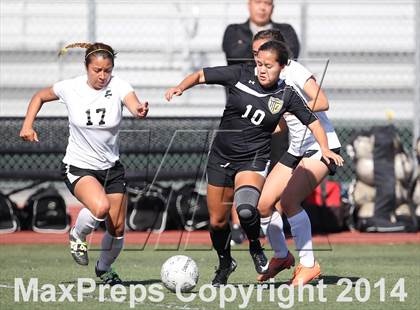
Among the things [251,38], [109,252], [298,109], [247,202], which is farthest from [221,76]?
[251,38]

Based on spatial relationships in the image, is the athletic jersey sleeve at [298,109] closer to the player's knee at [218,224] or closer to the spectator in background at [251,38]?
the player's knee at [218,224]

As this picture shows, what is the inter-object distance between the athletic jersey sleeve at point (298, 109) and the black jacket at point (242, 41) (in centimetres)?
340

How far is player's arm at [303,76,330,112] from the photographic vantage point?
8.47 m

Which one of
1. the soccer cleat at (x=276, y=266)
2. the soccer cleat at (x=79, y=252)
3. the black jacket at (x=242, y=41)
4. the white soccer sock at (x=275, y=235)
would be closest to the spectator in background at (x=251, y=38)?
the black jacket at (x=242, y=41)

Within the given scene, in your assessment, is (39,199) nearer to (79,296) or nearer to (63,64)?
(63,64)

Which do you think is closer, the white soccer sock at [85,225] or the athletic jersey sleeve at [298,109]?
the athletic jersey sleeve at [298,109]

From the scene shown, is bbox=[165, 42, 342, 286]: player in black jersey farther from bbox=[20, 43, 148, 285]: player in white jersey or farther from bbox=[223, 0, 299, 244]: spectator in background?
bbox=[223, 0, 299, 244]: spectator in background

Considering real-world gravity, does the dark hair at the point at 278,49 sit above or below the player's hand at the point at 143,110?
above

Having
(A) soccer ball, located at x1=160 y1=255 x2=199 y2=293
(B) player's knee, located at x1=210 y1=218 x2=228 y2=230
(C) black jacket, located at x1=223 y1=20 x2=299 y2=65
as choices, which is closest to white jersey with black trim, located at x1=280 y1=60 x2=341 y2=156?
(B) player's knee, located at x1=210 y1=218 x2=228 y2=230

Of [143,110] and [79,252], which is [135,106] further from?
[79,252]

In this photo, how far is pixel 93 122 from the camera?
8.66 metres

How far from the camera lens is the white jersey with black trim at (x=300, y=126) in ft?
28.3

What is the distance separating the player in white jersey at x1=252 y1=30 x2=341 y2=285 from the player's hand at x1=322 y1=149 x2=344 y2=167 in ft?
1.75

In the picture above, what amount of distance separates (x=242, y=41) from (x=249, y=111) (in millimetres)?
3705
